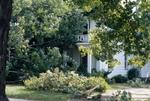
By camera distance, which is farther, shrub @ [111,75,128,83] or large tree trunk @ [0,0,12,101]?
shrub @ [111,75,128,83]

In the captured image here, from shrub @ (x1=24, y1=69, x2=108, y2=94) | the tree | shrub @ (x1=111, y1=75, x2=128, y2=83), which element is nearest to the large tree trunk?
the tree

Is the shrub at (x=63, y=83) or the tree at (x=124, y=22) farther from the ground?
the tree at (x=124, y=22)

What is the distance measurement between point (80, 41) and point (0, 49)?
30.2m

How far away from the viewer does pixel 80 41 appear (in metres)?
43.2

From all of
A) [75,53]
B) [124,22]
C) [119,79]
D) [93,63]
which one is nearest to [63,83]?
[124,22]

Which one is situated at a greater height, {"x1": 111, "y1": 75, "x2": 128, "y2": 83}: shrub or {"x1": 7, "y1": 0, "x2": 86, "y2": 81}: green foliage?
{"x1": 7, "y1": 0, "x2": 86, "y2": 81}: green foliage

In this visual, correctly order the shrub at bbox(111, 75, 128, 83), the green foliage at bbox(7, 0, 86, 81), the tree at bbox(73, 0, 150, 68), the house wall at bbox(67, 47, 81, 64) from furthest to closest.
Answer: the house wall at bbox(67, 47, 81, 64)
the shrub at bbox(111, 75, 128, 83)
the green foliage at bbox(7, 0, 86, 81)
the tree at bbox(73, 0, 150, 68)

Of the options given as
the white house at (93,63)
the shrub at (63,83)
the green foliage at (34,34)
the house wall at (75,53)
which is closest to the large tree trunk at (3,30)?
the shrub at (63,83)

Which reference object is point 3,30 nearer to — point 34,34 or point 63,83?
point 63,83

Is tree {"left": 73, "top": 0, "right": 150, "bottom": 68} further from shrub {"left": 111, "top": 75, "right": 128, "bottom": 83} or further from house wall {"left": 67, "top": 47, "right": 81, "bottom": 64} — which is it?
house wall {"left": 67, "top": 47, "right": 81, "bottom": 64}

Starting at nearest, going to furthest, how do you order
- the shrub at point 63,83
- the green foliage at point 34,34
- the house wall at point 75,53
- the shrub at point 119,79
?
the shrub at point 63,83 < the green foliage at point 34,34 < the shrub at point 119,79 < the house wall at point 75,53

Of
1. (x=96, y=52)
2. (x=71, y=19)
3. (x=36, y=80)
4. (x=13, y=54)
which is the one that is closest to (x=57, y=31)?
(x=71, y=19)

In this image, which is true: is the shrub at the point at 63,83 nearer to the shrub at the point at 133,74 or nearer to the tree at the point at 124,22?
the tree at the point at 124,22

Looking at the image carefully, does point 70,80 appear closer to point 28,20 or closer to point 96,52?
point 28,20
